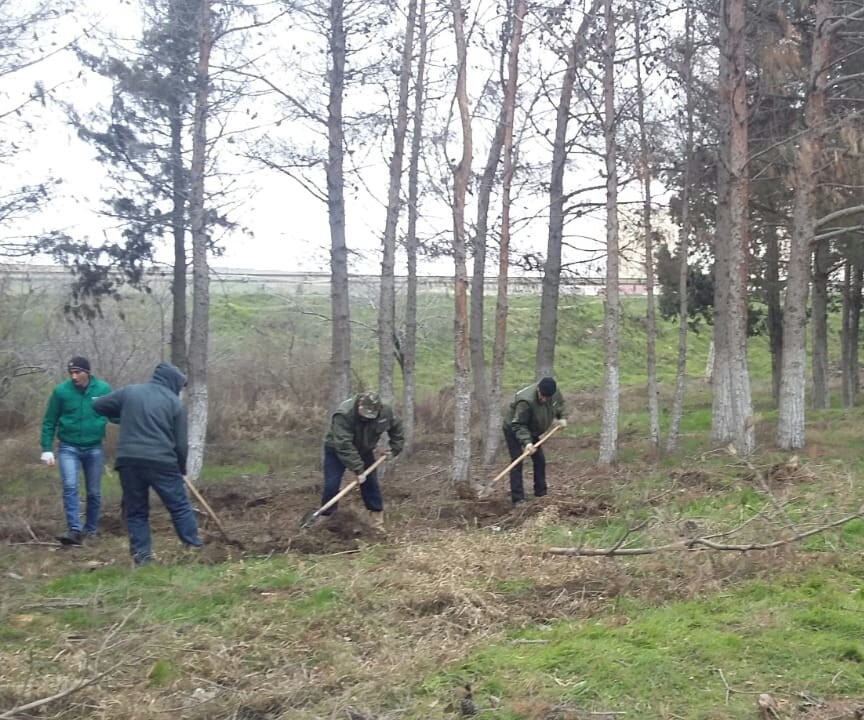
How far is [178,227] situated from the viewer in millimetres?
14711

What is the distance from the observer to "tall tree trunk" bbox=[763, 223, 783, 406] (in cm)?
2062

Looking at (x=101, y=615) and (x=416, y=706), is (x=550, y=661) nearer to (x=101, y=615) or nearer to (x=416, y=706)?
(x=416, y=706)

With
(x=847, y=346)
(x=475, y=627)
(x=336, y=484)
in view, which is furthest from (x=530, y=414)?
(x=847, y=346)

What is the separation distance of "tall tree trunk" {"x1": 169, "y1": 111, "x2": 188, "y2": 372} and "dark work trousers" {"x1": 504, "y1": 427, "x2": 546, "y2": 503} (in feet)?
22.0

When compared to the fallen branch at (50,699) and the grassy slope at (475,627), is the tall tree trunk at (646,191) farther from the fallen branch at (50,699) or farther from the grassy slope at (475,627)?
the fallen branch at (50,699)

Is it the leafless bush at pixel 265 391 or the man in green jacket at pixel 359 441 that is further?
the leafless bush at pixel 265 391

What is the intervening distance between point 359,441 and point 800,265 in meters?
8.78

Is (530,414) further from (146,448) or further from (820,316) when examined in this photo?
(820,316)

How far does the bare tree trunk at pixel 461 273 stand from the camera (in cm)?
1308

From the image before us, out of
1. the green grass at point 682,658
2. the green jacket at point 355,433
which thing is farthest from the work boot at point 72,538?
the green grass at point 682,658

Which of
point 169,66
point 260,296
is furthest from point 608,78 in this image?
point 260,296

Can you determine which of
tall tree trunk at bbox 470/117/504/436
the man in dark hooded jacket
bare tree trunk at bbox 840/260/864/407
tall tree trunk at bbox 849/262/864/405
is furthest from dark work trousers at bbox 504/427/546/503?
tall tree trunk at bbox 849/262/864/405

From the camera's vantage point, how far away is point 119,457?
789 cm

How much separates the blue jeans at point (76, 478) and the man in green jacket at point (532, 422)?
4.42 meters
